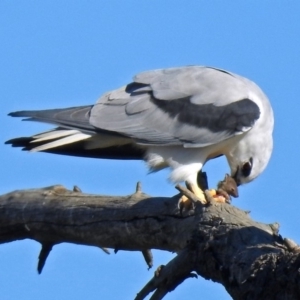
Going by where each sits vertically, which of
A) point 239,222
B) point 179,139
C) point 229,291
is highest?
point 179,139

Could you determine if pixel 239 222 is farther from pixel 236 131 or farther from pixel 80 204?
pixel 236 131

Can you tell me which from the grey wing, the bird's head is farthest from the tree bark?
the bird's head

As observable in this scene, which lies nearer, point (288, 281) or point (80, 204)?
point (288, 281)

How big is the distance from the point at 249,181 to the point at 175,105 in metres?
0.91

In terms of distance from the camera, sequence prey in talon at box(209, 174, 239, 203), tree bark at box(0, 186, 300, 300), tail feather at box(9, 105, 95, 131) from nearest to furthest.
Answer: tree bark at box(0, 186, 300, 300), prey in talon at box(209, 174, 239, 203), tail feather at box(9, 105, 95, 131)

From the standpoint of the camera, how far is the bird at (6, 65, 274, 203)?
7617 millimetres

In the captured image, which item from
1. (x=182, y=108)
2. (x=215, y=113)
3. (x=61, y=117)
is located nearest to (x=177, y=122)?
(x=182, y=108)

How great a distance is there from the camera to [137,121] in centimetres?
789

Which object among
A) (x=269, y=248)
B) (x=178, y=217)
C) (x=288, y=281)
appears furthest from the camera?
(x=178, y=217)

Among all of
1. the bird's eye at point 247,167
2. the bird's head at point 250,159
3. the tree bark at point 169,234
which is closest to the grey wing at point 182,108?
the bird's head at point 250,159

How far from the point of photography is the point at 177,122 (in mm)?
7852

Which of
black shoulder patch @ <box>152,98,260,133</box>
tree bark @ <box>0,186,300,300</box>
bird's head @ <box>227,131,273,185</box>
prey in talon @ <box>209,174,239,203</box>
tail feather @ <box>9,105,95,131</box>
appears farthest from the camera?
bird's head @ <box>227,131,273,185</box>

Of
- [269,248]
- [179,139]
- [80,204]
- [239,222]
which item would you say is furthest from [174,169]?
[269,248]

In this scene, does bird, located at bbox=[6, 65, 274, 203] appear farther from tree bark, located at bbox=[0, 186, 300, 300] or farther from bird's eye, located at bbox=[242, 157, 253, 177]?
tree bark, located at bbox=[0, 186, 300, 300]
